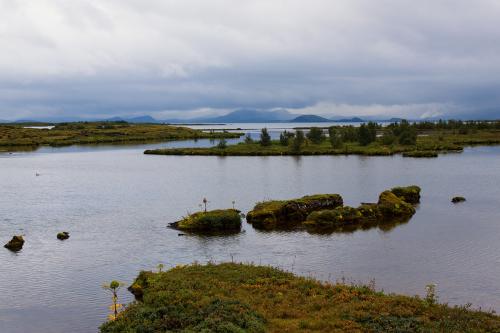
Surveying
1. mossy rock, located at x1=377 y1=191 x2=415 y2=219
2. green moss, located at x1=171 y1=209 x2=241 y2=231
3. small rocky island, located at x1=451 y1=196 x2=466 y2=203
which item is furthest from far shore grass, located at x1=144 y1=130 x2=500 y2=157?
green moss, located at x1=171 y1=209 x2=241 y2=231

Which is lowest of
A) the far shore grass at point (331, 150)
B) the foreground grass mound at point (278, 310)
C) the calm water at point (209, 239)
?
the calm water at point (209, 239)

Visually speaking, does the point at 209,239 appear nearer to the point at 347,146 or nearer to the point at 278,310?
the point at 278,310

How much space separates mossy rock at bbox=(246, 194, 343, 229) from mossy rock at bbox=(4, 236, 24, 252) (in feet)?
77.6

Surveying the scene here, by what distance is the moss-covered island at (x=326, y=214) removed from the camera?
5544cm

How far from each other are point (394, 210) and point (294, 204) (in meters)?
12.2

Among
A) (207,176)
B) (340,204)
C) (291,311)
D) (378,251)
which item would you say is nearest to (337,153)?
(207,176)

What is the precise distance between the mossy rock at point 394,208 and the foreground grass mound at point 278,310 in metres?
32.0

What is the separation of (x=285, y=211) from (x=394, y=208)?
528 inches

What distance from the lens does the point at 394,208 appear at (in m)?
60.6

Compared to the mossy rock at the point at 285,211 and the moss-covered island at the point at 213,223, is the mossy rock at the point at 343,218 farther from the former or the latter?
the moss-covered island at the point at 213,223

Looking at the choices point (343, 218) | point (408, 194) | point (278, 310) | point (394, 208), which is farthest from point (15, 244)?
point (408, 194)

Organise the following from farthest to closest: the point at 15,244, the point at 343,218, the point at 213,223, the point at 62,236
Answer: the point at 343,218 → the point at 213,223 → the point at 62,236 → the point at 15,244

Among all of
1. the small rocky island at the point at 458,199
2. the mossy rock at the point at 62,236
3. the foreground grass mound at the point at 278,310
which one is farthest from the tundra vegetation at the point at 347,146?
the foreground grass mound at the point at 278,310

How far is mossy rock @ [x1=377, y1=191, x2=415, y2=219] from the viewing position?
5997 cm
